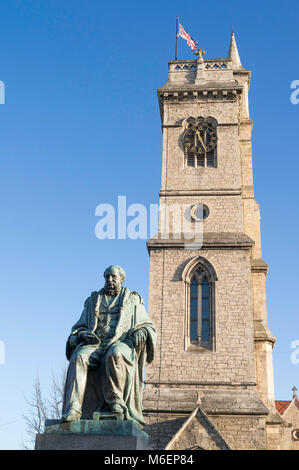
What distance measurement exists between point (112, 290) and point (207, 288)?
16.8 metres

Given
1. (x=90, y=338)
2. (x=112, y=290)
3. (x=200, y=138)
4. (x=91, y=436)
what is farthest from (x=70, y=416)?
(x=200, y=138)

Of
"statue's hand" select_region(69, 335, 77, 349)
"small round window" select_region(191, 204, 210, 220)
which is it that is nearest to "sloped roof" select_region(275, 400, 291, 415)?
"small round window" select_region(191, 204, 210, 220)

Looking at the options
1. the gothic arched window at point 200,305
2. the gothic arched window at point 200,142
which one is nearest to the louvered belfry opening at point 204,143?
the gothic arched window at point 200,142

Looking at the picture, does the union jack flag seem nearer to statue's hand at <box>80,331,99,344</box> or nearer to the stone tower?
the stone tower

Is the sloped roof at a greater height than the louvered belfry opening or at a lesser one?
lesser

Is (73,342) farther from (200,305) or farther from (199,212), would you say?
(199,212)

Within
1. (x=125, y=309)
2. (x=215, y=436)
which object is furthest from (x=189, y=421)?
(x=125, y=309)

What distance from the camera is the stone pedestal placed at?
5.45 metres

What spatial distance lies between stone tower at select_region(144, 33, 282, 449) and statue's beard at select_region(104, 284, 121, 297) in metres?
14.0

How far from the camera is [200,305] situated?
23.0 meters

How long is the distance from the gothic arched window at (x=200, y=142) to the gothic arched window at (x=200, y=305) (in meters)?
5.07

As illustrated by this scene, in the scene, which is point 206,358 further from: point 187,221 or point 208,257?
point 187,221

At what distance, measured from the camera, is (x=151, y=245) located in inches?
939
